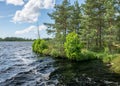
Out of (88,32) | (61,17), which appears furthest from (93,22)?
(61,17)

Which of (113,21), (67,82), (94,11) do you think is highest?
(94,11)

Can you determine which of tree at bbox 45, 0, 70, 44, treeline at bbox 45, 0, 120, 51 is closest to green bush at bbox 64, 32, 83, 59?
treeline at bbox 45, 0, 120, 51

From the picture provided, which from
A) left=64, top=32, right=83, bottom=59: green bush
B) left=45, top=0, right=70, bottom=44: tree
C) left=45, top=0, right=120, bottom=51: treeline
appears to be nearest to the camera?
left=64, top=32, right=83, bottom=59: green bush

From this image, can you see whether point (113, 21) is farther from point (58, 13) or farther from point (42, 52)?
point (42, 52)

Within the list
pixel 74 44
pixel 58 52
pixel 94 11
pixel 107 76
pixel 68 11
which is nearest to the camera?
pixel 107 76

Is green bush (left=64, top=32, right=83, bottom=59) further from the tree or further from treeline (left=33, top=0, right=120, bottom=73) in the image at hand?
the tree

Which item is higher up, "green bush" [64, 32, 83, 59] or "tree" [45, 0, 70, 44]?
"tree" [45, 0, 70, 44]

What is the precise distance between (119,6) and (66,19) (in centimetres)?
1596

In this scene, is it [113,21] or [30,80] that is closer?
[30,80]

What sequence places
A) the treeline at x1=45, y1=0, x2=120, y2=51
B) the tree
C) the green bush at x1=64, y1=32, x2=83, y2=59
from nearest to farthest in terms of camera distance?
1. the green bush at x1=64, y1=32, x2=83, y2=59
2. the treeline at x1=45, y1=0, x2=120, y2=51
3. the tree

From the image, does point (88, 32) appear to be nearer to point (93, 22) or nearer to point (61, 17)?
point (93, 22)

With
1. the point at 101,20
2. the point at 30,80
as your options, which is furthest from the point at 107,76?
the point at 101,20

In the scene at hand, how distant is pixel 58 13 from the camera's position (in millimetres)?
49062

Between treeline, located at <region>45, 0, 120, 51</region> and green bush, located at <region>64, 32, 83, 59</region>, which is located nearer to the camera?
green bush, located at <region>64, 32, 83, 59</region>
